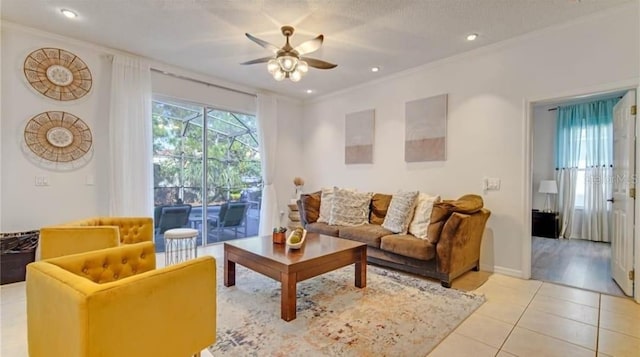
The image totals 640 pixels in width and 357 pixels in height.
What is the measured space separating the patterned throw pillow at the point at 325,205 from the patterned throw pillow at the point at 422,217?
1.33m

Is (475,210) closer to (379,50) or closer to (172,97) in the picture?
(379,50)

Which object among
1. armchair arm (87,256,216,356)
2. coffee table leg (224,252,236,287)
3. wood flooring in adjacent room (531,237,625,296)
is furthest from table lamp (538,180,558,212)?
armchair arm (87,256,216,356)

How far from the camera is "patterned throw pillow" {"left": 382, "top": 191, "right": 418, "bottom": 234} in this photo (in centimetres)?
381

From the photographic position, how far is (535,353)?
199 centimetres

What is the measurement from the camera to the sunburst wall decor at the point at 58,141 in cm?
337

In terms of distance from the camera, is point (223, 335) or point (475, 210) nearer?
point (223, 335)

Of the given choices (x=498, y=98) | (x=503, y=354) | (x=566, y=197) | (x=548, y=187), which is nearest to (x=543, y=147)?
(x=548, y=187)

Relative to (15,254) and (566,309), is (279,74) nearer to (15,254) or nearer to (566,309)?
(15,254)

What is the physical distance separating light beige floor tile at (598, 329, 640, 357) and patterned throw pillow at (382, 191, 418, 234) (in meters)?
1.95

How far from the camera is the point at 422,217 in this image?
365 cm

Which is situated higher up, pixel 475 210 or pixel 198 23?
pixel 198 23

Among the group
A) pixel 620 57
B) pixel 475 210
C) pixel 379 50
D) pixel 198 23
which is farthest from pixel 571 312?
pixel 198 23

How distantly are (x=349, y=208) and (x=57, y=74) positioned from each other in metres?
4.05

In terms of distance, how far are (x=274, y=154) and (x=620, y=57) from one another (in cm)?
476
